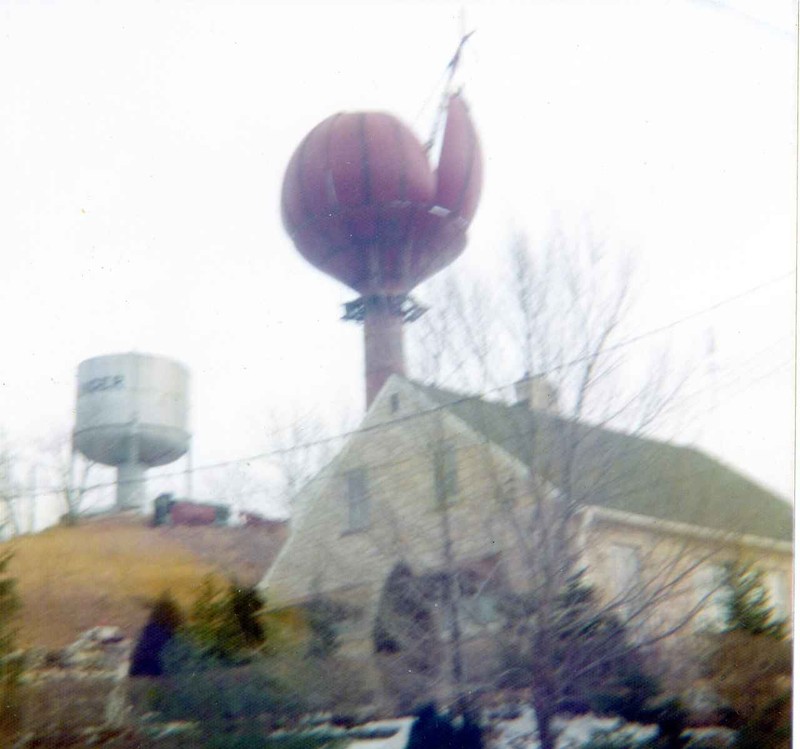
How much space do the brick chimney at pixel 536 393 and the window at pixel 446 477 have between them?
0.44 meters

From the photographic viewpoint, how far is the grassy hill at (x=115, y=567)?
487 cm

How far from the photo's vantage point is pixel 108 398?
5.60m

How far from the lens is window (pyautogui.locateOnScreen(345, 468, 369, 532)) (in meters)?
5.50

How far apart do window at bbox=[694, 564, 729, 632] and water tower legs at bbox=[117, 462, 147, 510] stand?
280 centimetres

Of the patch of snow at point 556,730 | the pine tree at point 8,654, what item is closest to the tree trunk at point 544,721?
the patch of snow at point 556,730

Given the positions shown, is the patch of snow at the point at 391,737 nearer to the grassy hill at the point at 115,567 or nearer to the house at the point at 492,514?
the house at the point at 492,514

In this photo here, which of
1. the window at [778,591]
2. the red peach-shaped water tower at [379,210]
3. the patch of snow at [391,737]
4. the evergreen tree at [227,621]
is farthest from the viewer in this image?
the red peach-shaped water tower at [379,210]

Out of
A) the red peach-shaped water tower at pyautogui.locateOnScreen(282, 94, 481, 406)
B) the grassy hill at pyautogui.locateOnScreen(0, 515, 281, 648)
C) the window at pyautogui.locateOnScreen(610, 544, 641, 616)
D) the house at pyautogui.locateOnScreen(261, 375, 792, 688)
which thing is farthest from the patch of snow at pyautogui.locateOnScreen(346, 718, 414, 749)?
the red peach-shaped water tower at pyautogui.locateOnScreen(282, 94, 481, 406)

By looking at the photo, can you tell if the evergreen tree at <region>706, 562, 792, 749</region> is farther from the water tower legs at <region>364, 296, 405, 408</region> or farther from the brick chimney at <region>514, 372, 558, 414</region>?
the water tower legs at <region>364, 296, 405, 408</region>

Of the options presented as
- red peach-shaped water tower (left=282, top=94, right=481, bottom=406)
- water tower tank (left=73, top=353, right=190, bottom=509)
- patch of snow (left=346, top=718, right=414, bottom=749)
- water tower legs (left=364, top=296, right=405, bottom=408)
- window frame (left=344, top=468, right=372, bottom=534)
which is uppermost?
red peach-shaped water tower (left=282, top=94, right=481, bottom=406)

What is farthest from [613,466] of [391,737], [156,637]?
[156,637]

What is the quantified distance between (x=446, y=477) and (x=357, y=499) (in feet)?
1.48

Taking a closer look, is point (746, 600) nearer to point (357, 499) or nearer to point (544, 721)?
point (544, 721)

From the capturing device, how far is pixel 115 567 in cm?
518
